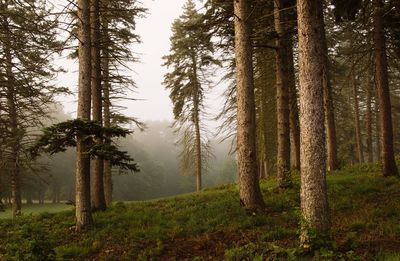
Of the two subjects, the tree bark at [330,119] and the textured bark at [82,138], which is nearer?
the textured bark at [82,138]

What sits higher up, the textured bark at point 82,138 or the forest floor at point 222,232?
the textured bark at point 82,138

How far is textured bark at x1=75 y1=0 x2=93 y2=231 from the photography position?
1002 cm

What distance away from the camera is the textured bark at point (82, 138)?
1002 cm

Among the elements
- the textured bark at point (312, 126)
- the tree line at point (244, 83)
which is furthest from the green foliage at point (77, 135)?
the textured bark at point (312, 126)

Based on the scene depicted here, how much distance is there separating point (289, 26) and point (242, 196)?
26.6ft

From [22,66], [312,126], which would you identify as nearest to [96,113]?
[22,66]

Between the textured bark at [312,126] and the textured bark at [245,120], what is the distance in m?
3.47

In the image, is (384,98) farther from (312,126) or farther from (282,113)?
(312,126)

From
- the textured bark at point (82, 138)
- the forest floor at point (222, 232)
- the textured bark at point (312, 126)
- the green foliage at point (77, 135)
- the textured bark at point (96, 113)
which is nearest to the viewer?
the forest floor at point (222, 232)

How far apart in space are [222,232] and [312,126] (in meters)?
3.58

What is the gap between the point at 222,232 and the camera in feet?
28.3

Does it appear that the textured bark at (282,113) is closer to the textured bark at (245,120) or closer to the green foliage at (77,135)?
the textured bark at (245,120)

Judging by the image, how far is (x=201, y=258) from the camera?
690 centimetres

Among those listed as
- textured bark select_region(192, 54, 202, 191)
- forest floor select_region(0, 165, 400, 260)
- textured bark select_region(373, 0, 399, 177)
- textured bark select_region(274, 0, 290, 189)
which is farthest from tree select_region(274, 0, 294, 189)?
textured bark select_region(192, 54, 202, 191)
